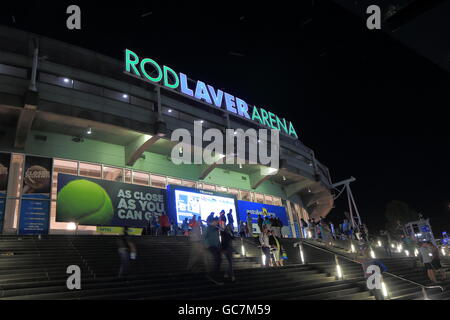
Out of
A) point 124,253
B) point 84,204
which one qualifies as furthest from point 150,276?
point 84,204

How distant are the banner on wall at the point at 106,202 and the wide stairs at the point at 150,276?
4.61 meters

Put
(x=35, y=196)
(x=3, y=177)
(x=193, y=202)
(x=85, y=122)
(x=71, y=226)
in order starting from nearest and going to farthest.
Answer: (x=3, y=177) → (x=35, y=196) → (x=71, y=226) → (x=85, y=122) → (x=193, y=202)

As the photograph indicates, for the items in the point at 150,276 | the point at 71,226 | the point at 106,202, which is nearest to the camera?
the point at 150,276

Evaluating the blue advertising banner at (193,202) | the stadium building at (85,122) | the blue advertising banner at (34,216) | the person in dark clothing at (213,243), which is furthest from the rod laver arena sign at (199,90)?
the person in dark clothing at (213,243)

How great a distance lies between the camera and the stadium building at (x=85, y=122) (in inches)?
642

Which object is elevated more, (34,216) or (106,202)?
(106,202)

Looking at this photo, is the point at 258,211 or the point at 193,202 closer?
the point at 193,202

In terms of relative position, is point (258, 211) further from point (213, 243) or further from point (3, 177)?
point (213, 243)

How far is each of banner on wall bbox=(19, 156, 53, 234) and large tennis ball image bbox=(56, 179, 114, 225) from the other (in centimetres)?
81

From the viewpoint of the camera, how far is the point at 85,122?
17703 millimetres

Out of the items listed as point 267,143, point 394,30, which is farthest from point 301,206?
point 394,30

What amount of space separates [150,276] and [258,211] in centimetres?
1847

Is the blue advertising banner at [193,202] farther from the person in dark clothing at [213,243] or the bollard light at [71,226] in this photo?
the person in dark clothing at [213,243]

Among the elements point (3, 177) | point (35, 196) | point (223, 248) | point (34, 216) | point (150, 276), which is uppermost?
point (3, 177)
